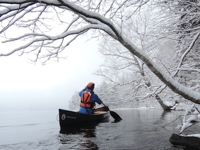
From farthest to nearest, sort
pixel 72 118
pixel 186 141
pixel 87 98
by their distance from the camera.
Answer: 1. pixel 87 98
2. pixel 72 118
3. pixel 186 141

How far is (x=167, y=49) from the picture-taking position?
36.5 ft

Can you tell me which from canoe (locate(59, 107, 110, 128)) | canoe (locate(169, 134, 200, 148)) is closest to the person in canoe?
canoe (locate(59, 107, 110, 128))

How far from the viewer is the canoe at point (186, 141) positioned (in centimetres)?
579

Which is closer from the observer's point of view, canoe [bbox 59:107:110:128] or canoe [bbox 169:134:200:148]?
canoe [bbox 169:134:200:148]

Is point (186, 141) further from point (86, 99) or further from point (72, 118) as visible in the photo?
point (86, 99)

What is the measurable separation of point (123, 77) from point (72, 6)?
16.4 meters

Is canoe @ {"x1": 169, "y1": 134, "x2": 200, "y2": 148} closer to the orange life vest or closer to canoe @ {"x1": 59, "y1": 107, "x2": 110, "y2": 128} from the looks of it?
canoe @ {"x1": 59, "y1": 107, "x2": 110, "y2": 128}

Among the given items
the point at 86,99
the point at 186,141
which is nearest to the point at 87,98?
the point at 86,99

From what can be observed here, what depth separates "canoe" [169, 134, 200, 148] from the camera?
19.0ft

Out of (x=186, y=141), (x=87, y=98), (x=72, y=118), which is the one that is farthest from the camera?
(x=87, y=98)

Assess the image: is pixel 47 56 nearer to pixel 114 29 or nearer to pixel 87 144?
pixel 114 29

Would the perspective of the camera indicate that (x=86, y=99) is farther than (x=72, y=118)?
Yes

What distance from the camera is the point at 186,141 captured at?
5969 millimetres

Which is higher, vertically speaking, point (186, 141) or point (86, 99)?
point (86, 99)
